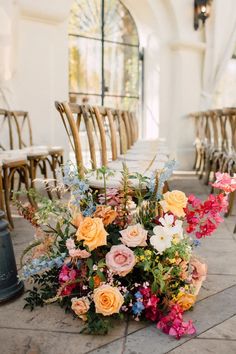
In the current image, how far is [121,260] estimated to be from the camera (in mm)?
1570

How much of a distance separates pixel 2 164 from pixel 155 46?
4.20m

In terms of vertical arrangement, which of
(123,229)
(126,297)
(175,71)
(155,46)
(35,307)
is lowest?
(35,307)

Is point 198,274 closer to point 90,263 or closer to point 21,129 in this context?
point 90,263

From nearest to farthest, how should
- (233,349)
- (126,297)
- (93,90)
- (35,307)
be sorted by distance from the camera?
1. (233,349)
2. (126,297)
3. (35,307)
4. (93,90)

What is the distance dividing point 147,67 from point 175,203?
5.25 meters

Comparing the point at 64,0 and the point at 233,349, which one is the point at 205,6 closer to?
the point at 64,0

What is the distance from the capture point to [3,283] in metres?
1.77

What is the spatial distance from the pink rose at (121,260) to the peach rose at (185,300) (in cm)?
24

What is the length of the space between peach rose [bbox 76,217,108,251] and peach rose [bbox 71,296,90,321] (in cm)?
20

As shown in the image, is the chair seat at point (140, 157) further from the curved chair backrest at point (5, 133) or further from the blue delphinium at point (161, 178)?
the blue delphinium at point (161, 178)

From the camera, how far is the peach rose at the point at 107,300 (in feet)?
4.90

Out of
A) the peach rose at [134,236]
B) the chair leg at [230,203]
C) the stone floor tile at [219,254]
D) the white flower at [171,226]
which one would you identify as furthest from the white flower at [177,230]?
the chair leg at [230,203]

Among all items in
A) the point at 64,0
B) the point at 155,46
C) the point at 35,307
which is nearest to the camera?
the point at 35,307

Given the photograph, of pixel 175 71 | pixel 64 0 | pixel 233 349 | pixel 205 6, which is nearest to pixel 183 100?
pixel 175 71
